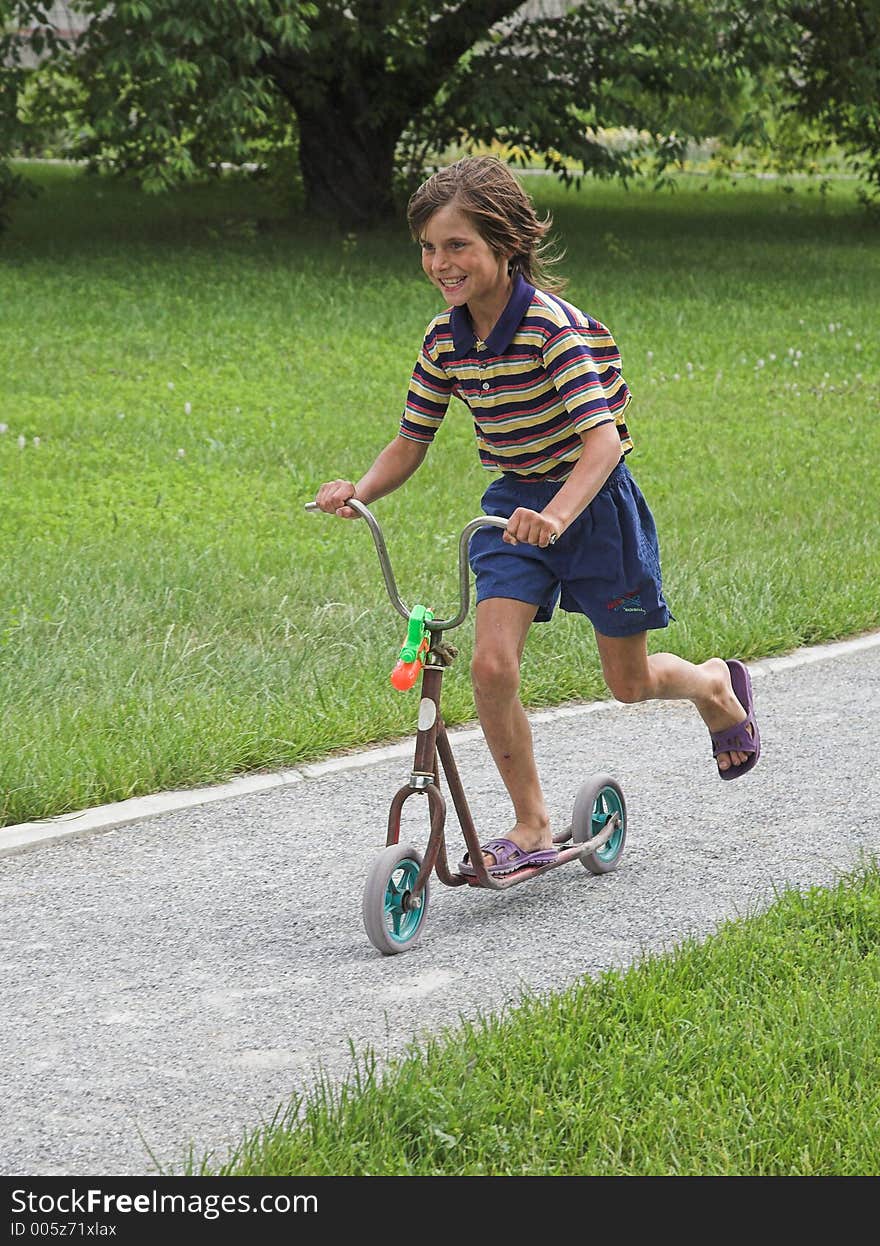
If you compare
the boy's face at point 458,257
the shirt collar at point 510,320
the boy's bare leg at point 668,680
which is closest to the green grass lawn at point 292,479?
the boy's bare leg at point 668,680

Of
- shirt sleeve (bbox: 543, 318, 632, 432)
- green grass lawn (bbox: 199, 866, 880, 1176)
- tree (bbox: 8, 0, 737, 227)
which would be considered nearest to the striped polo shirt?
shirt sleeve (bbox: 543, 318, 632, 432)

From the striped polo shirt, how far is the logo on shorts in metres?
0.35

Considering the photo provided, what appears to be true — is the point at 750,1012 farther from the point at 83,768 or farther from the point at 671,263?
the point at 671,263

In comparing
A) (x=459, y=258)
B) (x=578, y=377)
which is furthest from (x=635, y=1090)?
(x=459, y=258)

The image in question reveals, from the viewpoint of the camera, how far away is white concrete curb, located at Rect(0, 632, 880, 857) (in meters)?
4.88

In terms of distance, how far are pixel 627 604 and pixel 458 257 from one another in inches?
37.7

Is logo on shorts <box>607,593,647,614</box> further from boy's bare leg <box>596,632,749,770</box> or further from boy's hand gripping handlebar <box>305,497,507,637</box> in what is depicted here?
boy's hand gripping handlebar <box>305,497,507,637</box>

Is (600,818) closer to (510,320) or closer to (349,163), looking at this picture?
(510,320)

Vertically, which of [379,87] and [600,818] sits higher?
[600,818]

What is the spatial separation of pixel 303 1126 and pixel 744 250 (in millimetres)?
17699

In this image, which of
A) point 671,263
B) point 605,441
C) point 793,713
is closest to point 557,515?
point 605,441

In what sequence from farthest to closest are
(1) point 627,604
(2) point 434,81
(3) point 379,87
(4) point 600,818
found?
1. (3) point 379,87
2. (2) point 434,81
3. (4) point 600,818
4. (1) point 627,604

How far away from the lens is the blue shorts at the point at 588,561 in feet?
14.1

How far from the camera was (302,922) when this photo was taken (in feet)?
14.4
